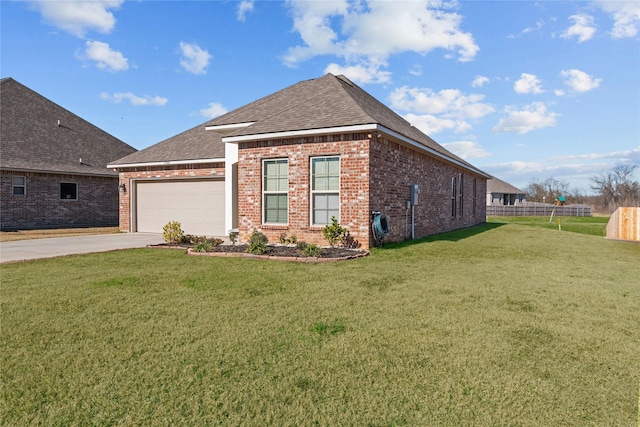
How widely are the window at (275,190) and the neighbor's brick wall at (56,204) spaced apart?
1476 centimetres

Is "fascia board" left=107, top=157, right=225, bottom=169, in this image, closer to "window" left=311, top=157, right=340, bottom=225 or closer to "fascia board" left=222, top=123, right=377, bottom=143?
"fascia board" left=222, top=123, right=377, bottom=143

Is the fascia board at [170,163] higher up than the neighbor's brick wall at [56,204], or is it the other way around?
the fascia board at [170,163]

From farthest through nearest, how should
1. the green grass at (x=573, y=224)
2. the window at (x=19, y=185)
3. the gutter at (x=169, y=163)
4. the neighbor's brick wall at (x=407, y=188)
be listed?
the green grass at (x=573, y=224) → the window at (x=19, y=185) → the gutter at (x=169, y=163) → the neighbor's brick wall at (x=407, y=188)

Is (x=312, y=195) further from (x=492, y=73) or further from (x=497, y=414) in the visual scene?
(x=497, y=414)

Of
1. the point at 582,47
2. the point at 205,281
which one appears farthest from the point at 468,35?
the point at 205,281

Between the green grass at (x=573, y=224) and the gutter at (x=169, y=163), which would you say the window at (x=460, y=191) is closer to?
the green grass at (x=573, y=224)

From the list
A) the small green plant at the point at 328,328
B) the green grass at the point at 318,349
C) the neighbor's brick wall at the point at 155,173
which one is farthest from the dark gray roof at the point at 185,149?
the small green plant at the point at 328,328

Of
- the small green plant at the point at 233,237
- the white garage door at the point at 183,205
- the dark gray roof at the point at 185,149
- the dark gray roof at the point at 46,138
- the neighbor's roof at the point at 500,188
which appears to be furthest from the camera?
the neighbor's roof at the point at 500,188

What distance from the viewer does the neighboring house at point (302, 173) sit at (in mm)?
9688

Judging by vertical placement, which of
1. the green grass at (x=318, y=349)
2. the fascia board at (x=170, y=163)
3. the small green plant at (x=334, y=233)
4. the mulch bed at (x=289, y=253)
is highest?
the fascia board at (x=170, y=163)

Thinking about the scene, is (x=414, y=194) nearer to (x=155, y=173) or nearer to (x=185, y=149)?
(x=185, y=149)

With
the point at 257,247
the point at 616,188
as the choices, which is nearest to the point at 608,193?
the point at 616,188

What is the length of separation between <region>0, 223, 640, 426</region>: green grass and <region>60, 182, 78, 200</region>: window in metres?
15.4

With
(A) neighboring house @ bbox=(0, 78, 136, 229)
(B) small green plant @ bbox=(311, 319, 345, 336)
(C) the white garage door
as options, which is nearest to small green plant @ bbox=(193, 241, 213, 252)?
(C) the white garage door
